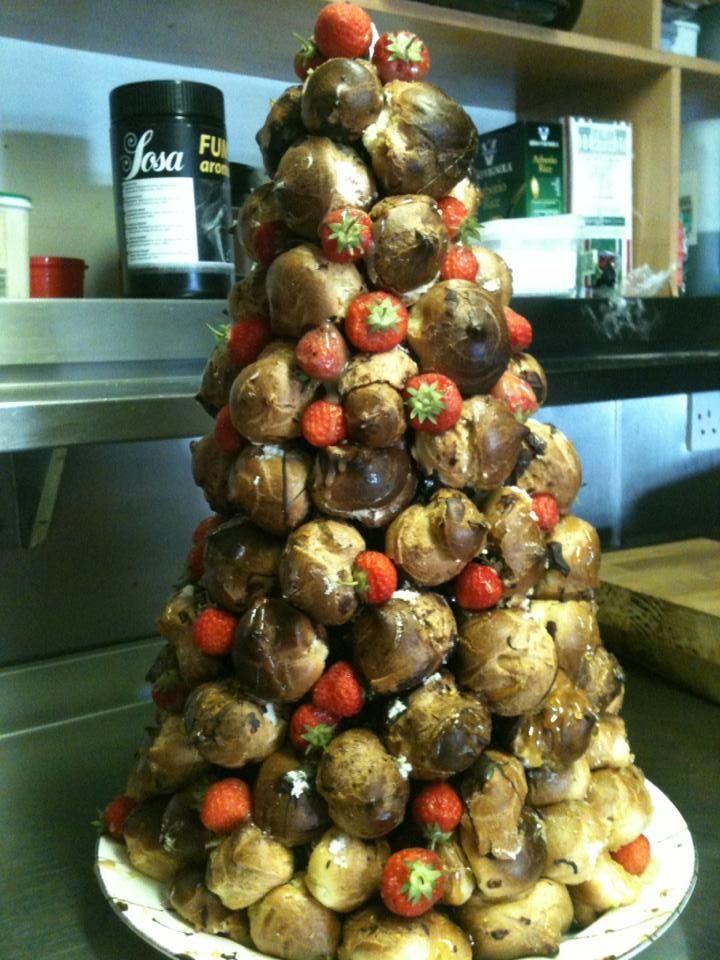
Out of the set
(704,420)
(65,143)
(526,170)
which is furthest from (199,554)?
(704,420)

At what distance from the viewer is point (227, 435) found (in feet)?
1.88

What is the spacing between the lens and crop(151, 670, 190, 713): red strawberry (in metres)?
0.61

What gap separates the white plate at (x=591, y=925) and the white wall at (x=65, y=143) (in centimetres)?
66

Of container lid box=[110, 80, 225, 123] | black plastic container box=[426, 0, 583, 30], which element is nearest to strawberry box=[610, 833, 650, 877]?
container lid box=[110, 80, 225, 123]

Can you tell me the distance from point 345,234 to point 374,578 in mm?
191

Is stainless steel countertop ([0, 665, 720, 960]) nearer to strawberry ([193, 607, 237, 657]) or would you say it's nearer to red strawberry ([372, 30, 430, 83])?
strawberry ([193, 607, 237, 657])

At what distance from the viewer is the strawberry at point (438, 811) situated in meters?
0.52

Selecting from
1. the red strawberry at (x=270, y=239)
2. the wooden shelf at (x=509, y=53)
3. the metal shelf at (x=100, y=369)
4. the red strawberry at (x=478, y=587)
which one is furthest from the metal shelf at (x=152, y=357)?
the red strawberry at (x=478, y=587)

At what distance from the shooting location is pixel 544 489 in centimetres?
60

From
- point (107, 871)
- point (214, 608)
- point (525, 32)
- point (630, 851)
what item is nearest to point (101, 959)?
point (107, 871)

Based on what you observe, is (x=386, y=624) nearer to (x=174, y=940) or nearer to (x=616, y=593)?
(x=174, y=940)

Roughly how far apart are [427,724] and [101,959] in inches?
10.8

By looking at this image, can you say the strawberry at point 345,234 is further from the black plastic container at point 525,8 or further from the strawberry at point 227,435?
the black plastic container at point 525,8

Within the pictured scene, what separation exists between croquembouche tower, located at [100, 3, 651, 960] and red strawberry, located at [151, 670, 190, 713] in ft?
0.10
